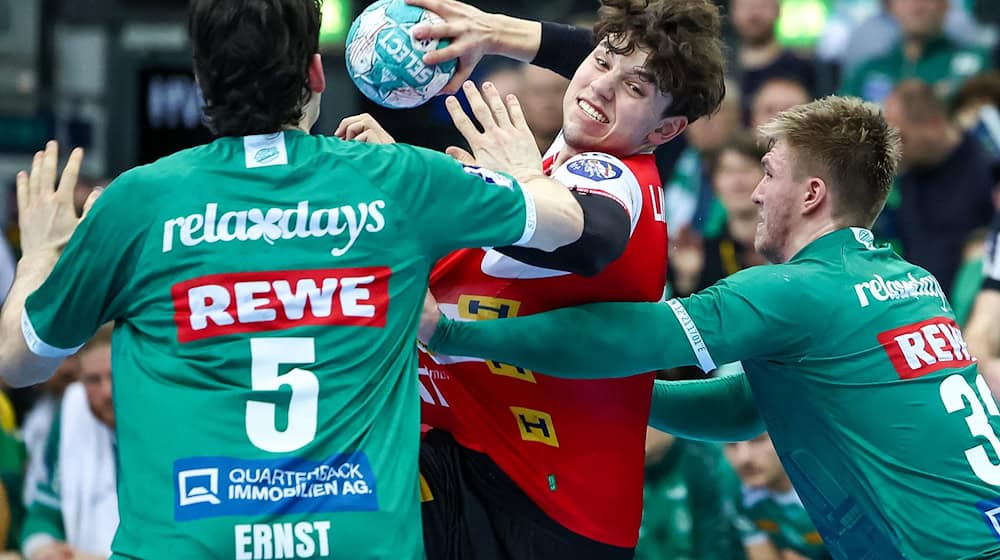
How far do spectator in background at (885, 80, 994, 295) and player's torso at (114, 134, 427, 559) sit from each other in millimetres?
5569

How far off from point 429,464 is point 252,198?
1.27 metres

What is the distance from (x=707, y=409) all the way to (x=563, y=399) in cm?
75

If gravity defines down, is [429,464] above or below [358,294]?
below

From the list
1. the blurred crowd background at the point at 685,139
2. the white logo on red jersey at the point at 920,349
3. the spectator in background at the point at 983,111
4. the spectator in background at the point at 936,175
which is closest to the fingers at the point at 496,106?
the white logo on red jersey at the point at 920,349

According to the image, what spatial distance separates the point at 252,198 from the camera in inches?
138

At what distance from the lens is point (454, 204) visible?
11.8 feet

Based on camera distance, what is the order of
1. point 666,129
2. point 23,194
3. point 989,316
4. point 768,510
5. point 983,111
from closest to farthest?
1. point 23,194
2. point 666,129
3. point 989,316
4. point 768,510
5. point 983,111

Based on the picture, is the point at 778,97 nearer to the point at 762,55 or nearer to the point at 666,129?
the point at 762,55

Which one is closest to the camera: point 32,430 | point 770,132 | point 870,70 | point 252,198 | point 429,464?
point 252,198

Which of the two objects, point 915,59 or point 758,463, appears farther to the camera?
point 915,59

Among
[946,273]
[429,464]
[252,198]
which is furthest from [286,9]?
[946,273]

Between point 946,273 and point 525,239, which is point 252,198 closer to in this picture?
point 525,239

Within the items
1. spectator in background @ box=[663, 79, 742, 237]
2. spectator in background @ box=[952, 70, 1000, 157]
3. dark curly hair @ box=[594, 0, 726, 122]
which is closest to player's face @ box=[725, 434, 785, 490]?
spectator in background @ box=[663, 79, 742, 237]

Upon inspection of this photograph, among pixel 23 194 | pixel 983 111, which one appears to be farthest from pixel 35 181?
pixel 983 111
